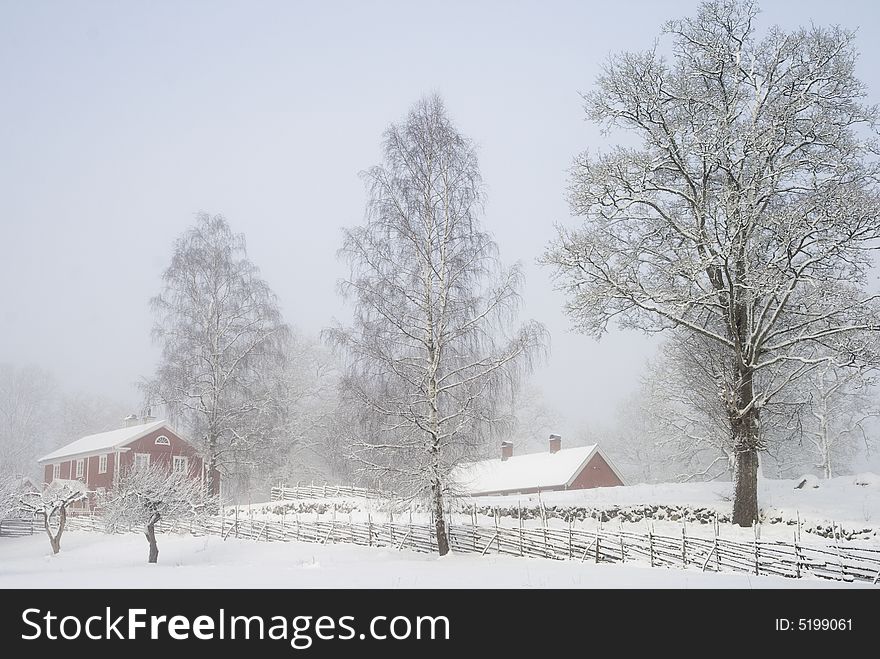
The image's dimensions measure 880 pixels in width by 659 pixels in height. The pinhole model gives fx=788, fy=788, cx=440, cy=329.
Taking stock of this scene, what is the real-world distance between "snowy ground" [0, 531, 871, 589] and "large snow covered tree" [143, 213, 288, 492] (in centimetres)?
782

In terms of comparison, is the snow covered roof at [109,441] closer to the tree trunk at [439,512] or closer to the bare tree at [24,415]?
the bare tree at [24,415]

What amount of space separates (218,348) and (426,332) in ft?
54.0

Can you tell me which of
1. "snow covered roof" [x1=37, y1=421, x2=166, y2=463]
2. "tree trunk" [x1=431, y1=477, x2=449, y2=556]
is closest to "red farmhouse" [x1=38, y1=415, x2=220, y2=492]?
"snow covered roof" [x1=37, y1=421, x2=166, y2=463]

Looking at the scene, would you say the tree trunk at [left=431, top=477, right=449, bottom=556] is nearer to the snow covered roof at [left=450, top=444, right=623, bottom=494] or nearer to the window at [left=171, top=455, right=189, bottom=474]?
the snow covered roof at [left=450, top=444, right=623, bottom=494]

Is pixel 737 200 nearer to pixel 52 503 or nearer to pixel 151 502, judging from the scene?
pixel 151 502

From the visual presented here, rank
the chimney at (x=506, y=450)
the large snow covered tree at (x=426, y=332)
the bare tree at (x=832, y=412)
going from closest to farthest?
1. the large snow covered tree at (x=426, y=332)
2. the bare tree at (x=832, y=412)
3. the chimney at (x=506, y=450)

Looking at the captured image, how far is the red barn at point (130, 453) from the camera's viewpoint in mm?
42750

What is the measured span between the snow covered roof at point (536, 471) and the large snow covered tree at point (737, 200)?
21.7 metres

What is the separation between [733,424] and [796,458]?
33.6 meters

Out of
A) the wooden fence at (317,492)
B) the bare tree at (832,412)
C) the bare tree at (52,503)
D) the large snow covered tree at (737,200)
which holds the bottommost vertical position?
the wooden fence at (317,492)

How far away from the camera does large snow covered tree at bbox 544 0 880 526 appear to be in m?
17.8

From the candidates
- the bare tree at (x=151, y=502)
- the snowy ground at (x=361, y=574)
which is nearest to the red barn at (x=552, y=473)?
the snowy ground at (x=361, y=574)

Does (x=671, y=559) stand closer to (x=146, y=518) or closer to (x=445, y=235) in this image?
(x=445, y=235)
